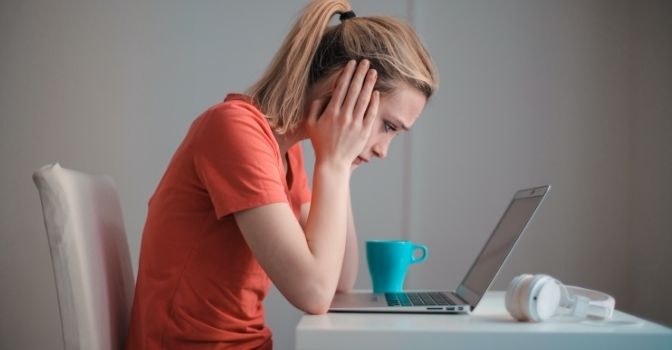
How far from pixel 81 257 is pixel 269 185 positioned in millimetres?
267

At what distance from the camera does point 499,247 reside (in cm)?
110

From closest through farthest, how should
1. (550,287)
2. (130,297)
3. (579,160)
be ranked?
(550,287) < (130,297) < (579,160)

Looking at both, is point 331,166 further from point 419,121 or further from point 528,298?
point 419,121

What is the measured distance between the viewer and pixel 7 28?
2.22 m

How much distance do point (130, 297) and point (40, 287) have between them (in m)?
1.25

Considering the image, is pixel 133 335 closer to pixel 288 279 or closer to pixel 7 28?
pixel 288 279

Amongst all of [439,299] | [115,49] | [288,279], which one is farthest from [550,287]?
[115,49]

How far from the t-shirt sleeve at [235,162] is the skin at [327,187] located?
0.02 m

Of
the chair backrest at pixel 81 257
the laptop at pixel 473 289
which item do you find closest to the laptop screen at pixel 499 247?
the laptop at pixel 473 289

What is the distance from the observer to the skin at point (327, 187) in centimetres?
93

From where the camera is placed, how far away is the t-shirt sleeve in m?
0.94

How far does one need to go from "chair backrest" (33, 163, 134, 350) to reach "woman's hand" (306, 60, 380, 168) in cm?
35

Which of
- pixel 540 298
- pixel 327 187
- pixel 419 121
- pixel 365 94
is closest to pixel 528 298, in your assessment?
pixel 540 298

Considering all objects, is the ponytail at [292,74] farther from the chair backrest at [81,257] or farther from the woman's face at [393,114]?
the chair backrest at [81,257]
